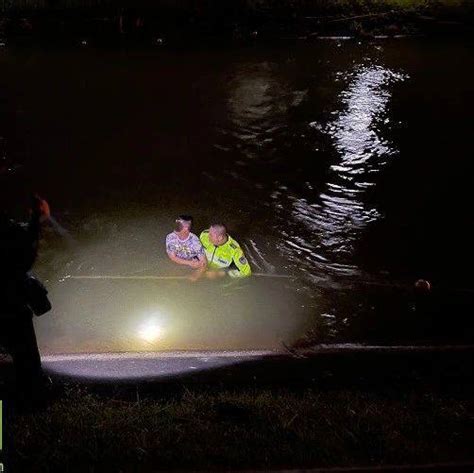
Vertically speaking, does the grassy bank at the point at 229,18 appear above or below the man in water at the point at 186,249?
above

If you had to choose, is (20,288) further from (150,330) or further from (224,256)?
(224,256)

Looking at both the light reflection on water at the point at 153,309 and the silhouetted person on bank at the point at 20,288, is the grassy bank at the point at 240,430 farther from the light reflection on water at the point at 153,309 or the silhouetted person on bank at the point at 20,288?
the light reflection on water at the point at 153,309

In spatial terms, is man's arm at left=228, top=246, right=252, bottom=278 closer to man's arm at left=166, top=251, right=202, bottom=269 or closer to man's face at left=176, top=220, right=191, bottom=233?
man's arm at left=166, top=251, right=202, bottom=269

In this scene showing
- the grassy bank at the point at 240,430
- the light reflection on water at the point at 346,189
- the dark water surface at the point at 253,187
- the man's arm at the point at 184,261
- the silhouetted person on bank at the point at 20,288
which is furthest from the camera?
the light reflection on water at the point at 346,189

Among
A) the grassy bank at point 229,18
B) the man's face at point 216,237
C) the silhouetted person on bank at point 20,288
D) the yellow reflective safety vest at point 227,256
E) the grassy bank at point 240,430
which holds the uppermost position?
the grassy bank at point 229,18

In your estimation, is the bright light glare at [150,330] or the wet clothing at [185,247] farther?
the wet clothing at [185,247]

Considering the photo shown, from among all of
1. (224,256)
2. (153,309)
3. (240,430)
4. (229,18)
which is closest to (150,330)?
(153,309)

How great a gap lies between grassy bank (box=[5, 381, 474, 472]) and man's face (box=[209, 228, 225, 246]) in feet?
6.50

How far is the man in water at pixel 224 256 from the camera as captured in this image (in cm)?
596

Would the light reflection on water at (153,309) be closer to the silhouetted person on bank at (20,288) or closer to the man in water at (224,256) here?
the man in water at (224,256)

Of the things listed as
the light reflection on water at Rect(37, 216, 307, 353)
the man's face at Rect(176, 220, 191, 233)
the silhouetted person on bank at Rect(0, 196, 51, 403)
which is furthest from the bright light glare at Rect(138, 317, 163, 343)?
the silhouetted person on bank at Rect(0, 196, 51, 403)

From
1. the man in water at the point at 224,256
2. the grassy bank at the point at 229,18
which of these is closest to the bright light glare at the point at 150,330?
the man in water at the point at 224,256

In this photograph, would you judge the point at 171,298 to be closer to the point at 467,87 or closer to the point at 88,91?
the point at 88,91

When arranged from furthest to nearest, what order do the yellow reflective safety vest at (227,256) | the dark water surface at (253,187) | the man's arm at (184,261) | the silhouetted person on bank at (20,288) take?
1. the man's arm at (184,261)
2. the yellow reflective safety vest at (227,256)
3. the dark water surface at (253,187)
4. the silhouetted person on bank at (20,288)
